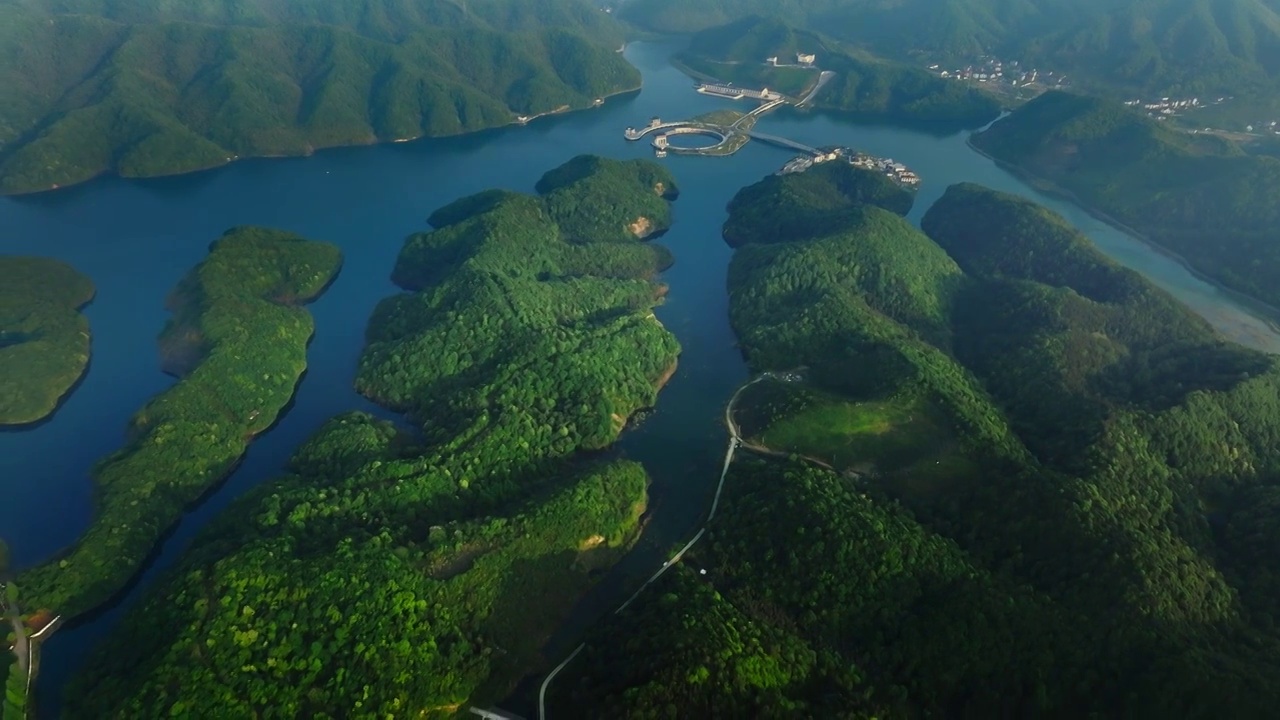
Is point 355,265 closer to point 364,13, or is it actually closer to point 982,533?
point 982,533

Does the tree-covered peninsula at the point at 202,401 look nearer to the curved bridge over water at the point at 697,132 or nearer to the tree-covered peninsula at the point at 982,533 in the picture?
the tree-covered peninsula at the point at 982,533

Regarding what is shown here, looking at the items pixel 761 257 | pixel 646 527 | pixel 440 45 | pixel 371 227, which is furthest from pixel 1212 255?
pixel 440 45

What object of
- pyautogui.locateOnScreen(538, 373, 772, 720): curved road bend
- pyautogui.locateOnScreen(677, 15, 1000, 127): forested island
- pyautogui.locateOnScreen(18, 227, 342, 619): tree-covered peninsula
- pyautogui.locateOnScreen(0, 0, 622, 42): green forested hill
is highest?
pyautogui.locateOnScreen(0, 0, 622, 42): green forested hill

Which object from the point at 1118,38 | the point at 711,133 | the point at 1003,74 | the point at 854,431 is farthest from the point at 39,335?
the point at 1118,38

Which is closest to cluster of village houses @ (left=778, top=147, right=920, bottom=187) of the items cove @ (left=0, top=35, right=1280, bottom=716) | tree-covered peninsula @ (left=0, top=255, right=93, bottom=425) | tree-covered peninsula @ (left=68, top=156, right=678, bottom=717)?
cove @ (left=0, top=35, right=1280, bottom=716)

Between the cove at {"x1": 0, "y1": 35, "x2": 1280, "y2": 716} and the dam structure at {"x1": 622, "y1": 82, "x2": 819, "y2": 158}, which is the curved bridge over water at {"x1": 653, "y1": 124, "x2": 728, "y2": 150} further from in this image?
the cove at {"x1": 0, "y1": 35, "x2": 1280, "y2": 716}

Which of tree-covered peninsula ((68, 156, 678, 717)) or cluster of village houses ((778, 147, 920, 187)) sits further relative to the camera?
cluster of village houses ((778, 147, 920, 187))

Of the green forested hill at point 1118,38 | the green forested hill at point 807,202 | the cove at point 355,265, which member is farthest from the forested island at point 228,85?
the green forested hill at point 1118,38

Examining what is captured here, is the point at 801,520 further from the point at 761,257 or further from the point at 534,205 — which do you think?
the point at 534,205
